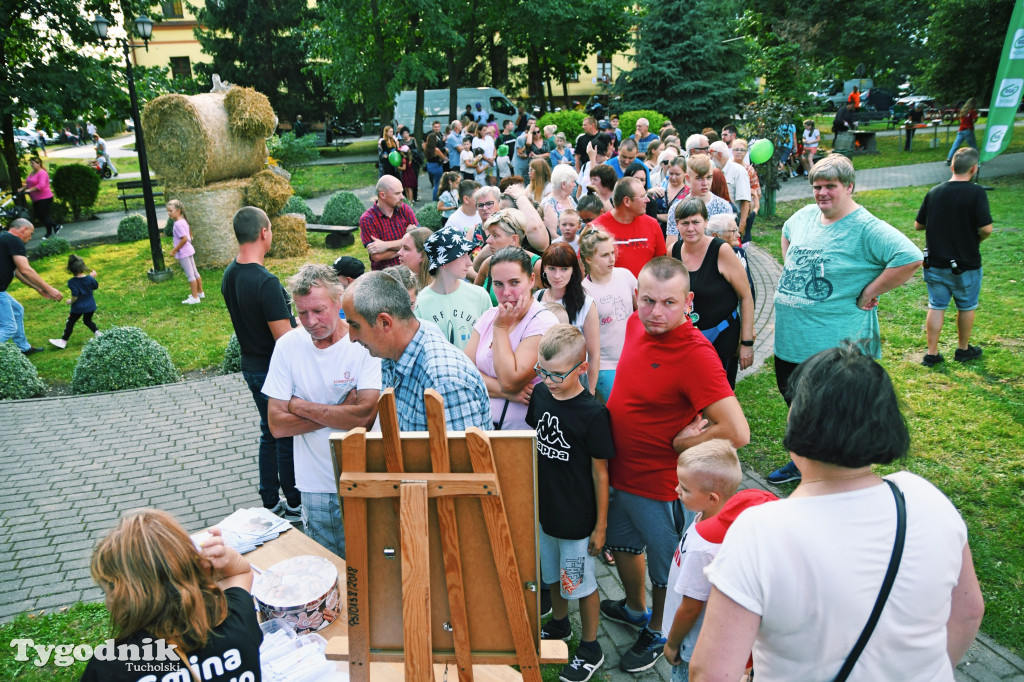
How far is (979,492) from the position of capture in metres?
5.17

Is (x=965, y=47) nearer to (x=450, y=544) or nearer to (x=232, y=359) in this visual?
(x=232, y=359)

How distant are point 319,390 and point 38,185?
17960mm

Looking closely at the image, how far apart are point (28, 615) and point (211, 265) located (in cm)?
1046

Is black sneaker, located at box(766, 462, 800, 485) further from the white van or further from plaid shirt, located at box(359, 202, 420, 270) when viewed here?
the white van

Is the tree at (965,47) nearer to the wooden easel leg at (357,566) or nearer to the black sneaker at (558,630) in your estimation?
the black sneaker at (558,630)

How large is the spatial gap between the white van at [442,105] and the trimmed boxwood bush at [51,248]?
15.5 meters

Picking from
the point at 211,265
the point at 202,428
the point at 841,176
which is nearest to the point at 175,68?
the point at 211,265

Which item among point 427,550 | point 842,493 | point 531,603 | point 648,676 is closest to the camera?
point 842,493

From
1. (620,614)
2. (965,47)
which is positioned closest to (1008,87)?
(620,614)

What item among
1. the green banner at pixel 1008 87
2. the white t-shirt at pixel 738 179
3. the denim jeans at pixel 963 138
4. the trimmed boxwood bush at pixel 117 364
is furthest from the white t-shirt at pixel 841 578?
the denim jeans at pixel 963 138

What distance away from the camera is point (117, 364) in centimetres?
844

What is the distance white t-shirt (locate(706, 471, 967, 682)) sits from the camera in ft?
5.87

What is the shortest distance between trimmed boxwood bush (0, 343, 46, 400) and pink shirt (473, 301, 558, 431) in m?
6.96

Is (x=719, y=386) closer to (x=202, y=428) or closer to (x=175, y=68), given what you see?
(x=202, y=428)
